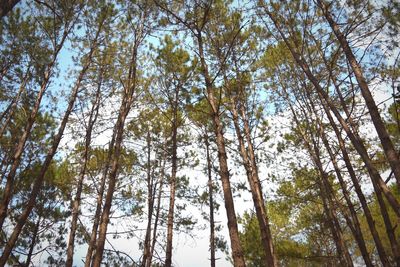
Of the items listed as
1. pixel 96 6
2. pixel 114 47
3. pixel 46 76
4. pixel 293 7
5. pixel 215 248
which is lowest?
pixel 215 248

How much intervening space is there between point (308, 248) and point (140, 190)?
9.71m

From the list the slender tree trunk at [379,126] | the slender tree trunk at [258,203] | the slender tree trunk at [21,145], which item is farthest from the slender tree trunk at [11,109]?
the slender tree trunk at [379,126]

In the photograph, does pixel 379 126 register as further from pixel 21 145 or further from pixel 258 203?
pixel 21 145

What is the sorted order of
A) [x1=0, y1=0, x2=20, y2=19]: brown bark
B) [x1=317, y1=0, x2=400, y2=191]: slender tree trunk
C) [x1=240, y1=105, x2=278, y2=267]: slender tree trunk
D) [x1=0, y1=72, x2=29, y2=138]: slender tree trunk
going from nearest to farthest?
[x1=0, y1=0, x2=20, y2=19]: brown bark
[x1=317, y1=0, x2=400, y2=191]: slender tree trunk
[x1=240, y1=105, x2=278, y2=267]: slender tree trunk
[x1=0, y1=72, x2=29, y2=138]: slender tree trunk

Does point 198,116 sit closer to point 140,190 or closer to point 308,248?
point 140,190

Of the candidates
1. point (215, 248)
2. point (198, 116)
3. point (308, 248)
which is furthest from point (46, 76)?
point (308, 248)

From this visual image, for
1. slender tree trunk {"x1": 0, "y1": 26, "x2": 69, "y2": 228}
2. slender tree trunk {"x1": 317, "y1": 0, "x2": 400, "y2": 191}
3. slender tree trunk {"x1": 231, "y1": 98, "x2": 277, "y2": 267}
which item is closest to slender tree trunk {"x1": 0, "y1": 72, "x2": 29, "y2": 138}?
slender tree trunk {"x1": 0, "y1": 26, "x2": 69, "y2": 228}

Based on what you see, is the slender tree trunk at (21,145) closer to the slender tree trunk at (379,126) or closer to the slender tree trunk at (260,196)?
the slender tree trunk at (260,196)

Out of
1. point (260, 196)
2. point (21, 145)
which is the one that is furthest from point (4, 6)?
point (260, 196)

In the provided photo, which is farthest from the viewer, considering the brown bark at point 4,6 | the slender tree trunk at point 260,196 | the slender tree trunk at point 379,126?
the slender tree trunk at point 260,196

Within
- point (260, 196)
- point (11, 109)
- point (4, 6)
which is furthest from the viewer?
point (11, 109)

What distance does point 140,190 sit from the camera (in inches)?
477

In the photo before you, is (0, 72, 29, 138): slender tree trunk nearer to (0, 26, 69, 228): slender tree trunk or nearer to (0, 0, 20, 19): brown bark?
(0, 26, 69, 228): slender tree trunk

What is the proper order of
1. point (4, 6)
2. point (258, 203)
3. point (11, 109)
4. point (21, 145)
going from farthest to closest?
point (11, 109)
point (258, 203)
point (21, 145)
point (4, 6)
